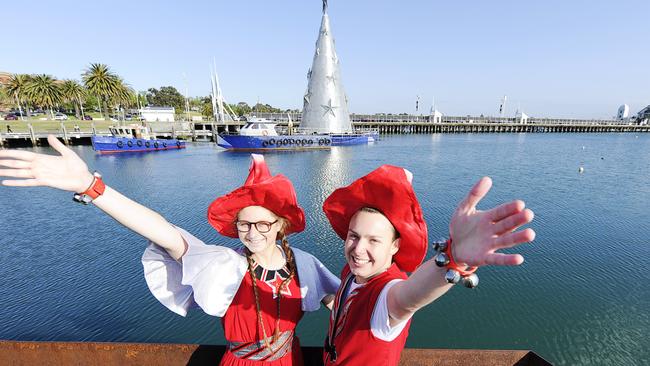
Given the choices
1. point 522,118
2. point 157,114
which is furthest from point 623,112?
point 157,114

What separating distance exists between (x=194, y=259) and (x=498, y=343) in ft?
20.9

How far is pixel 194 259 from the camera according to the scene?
191cm

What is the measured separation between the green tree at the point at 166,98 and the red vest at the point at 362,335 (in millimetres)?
111273

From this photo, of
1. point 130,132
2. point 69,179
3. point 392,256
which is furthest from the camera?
point 130,132

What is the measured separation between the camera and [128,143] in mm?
33000

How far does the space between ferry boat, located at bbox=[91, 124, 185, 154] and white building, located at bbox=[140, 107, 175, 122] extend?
21665 mm

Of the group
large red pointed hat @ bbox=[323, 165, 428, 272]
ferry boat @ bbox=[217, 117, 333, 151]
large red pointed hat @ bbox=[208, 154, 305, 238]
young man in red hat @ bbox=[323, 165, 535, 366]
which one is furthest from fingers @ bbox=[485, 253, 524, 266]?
ferry boat @ bbox=[217, 117, 333, 151]

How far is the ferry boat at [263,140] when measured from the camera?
117 ft

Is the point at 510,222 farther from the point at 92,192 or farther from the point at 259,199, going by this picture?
the point at 92,192

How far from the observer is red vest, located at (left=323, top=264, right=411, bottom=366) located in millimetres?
1485

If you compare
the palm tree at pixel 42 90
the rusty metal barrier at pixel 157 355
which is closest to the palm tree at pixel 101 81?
the palm tree at pixel 42 90

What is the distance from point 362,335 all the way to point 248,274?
941 millimetres

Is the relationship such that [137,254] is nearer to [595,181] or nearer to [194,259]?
[194,259]

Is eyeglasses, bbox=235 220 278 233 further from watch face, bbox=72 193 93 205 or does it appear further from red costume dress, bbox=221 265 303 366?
watch face, bbox=72 193 93 205
